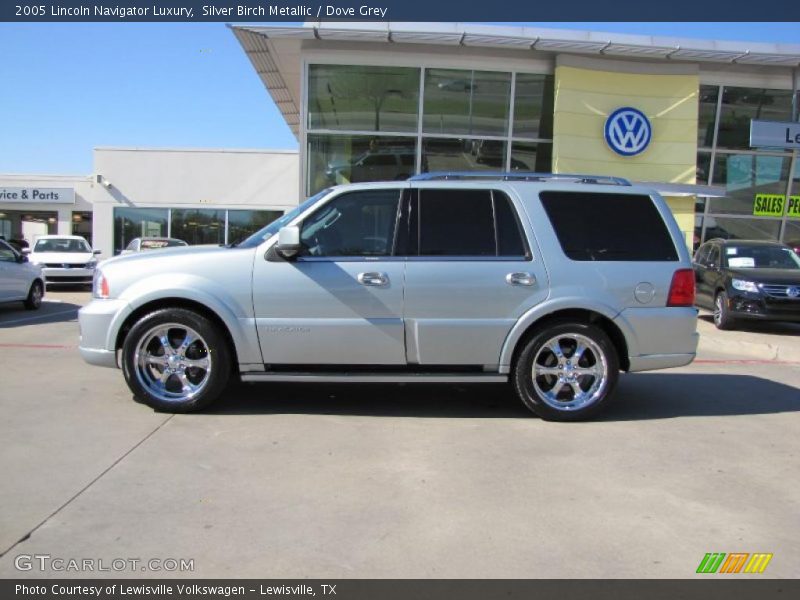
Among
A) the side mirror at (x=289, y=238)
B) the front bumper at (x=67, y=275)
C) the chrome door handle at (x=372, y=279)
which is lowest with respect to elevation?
the front bumper at (x=67, y=275)

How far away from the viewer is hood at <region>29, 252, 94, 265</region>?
16641 mm

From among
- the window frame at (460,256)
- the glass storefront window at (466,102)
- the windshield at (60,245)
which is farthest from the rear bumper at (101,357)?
the windshield at (60,245)

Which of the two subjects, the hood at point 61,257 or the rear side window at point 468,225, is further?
the hood at point 61,257

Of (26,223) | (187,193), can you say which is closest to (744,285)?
(187,193)

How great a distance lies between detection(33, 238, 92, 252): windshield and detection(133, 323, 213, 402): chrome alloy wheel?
14.2m

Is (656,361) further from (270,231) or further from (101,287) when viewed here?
(101,287)

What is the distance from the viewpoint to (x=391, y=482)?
13.5ft

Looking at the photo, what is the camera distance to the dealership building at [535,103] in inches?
590

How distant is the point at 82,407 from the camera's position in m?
5.58

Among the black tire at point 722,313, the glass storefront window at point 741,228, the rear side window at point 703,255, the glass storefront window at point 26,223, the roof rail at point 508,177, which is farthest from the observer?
the glass storefront window at point 26,223

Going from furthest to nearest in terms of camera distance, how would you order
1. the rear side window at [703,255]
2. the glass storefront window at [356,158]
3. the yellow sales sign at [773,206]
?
1. the yellow sales sign at [773,206]
2. the glass storefront window at [356,158]
3. the rear side window at [703,255]

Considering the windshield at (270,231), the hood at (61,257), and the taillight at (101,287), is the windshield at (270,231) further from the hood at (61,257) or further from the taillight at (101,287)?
the hood at (61,257)

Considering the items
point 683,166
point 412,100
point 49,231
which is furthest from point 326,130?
point 49,231

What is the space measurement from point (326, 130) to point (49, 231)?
75.8 feet
